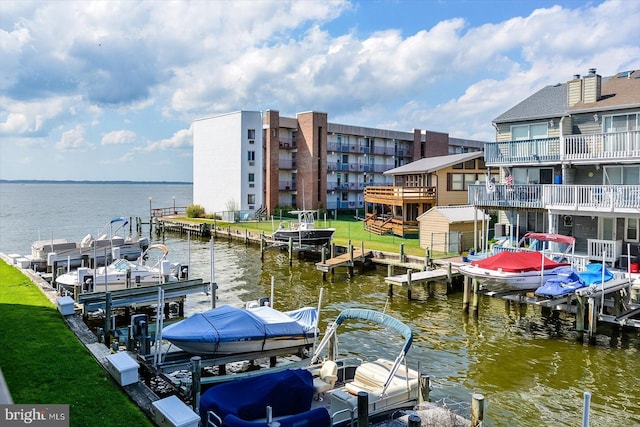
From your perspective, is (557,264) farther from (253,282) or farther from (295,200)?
(295,200)

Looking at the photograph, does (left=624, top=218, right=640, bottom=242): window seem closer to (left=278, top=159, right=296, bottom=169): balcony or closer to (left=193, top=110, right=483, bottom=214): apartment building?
(left=193, top=110, right=483, bottom=214): apartment building

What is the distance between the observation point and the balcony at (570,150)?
2531cm

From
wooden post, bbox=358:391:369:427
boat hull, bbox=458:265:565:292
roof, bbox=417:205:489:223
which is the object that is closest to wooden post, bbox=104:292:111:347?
wooden post, bbox=358:391:369:427

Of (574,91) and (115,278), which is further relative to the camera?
(574,91)

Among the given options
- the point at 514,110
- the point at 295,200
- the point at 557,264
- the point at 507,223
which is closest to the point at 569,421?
the point at 557,264

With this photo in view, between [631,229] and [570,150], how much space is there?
17.0ft

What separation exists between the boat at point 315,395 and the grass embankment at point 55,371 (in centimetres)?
167

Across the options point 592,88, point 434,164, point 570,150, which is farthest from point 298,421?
point 434,164

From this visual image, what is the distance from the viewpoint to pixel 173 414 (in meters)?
9.68

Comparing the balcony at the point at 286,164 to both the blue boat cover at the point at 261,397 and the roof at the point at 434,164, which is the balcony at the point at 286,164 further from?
the blue boat cover at the point at 261,397

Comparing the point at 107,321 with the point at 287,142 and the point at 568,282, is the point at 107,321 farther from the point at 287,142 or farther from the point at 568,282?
the point at 287,142

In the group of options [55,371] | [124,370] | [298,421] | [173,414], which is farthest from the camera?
[55,371]

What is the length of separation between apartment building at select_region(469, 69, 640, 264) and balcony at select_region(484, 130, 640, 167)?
0.15ft

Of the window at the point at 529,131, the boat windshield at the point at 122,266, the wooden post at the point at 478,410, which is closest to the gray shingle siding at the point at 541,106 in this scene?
the window at the point at 529,131
